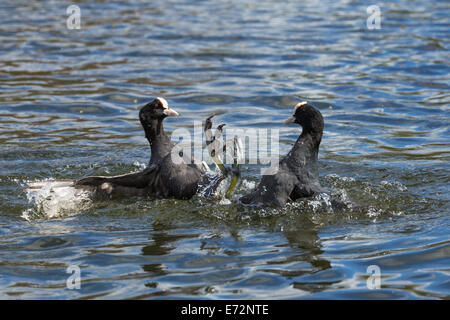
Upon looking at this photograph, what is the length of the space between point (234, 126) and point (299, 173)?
374 cm

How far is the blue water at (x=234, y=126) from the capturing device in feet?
19.5

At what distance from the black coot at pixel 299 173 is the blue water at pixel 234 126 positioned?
0.16m

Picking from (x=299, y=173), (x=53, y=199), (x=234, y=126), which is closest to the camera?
(x=299, y=173)

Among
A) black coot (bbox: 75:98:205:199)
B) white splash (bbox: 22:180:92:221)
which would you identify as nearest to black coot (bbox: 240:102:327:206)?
black coot (bbox: 75:98:205:199)

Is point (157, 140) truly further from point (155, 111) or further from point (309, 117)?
point (309, 117)

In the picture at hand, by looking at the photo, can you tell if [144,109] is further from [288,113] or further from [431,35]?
[431,35]

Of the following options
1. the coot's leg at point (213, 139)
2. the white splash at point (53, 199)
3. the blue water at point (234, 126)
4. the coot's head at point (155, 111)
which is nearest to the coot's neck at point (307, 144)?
the blue water at point (234, 126)

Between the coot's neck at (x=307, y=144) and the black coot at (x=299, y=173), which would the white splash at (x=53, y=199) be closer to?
the black coot at (x=299, y=173)

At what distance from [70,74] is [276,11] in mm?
6977

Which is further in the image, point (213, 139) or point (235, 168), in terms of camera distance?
point (235, 168)

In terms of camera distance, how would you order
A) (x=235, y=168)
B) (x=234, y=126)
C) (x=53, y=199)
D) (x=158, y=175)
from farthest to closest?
1. (x=234, y=126)
2. (x=158, y=175)
3. (x=53, y=199)
4. (x=235, y=168)

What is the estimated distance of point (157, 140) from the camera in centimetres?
820

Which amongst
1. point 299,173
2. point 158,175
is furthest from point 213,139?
point 158,175

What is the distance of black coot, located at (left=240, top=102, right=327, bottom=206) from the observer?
7199mm
